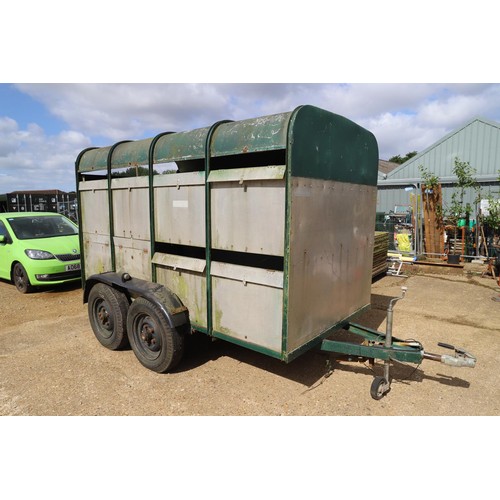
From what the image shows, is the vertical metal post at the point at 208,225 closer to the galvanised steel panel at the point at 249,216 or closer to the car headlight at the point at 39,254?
the galvanised steel panel at the point at 249,216

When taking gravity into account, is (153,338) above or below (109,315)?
below

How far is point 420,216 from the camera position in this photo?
1315 cm

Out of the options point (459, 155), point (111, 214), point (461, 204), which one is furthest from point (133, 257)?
point (459, 155)

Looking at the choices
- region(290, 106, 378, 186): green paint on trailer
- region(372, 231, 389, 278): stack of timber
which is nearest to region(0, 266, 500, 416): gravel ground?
region(290, 106, 378, 186): green paint on trailer

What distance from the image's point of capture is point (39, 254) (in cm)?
807

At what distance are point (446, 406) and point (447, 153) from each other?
738 inches

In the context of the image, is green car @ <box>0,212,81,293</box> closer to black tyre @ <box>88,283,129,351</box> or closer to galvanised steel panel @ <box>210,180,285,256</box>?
black tyre @ <box>88,283,129,351</box>

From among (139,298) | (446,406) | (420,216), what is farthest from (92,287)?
(420,216)

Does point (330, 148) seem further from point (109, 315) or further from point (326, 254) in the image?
point (109, 315)

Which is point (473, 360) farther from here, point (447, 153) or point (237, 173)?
point (447, 153)

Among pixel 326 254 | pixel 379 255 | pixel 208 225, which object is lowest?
pixel 379 255

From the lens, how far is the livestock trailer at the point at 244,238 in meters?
3.45

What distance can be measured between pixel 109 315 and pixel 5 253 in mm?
5440

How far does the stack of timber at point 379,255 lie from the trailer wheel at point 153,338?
6648mm
